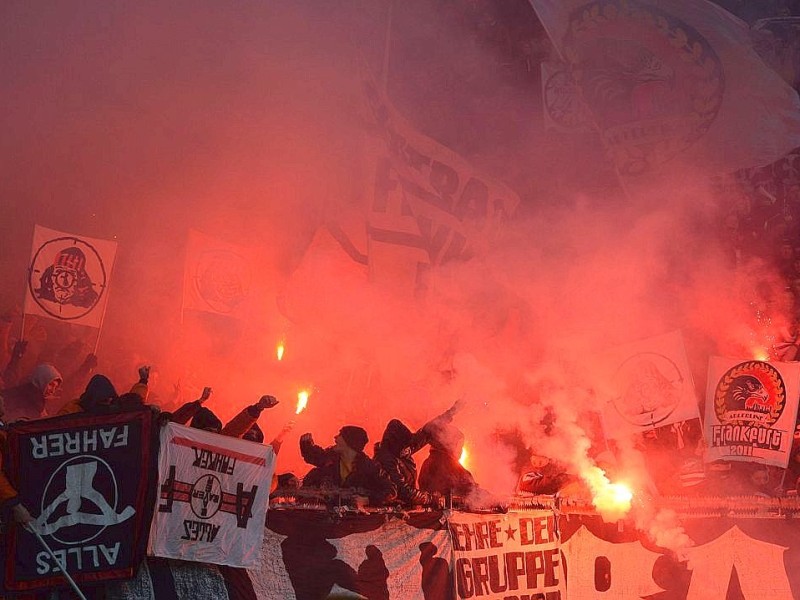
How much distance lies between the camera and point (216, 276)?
27.8 ft

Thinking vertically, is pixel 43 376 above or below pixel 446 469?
above

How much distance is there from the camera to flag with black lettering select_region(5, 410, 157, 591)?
3.82m

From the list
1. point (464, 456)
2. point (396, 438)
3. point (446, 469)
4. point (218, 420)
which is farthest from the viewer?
point (464, 456)

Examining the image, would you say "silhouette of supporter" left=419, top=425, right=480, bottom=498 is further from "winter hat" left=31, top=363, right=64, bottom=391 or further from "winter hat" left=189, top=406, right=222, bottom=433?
"winter hat" left=31, top=363, right=64, bottom=391

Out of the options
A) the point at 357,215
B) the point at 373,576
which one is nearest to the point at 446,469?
the point at 373,576

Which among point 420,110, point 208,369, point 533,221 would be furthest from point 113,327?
point 533,221

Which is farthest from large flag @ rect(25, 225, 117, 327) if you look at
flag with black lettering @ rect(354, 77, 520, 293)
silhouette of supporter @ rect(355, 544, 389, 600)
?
silhouette of supporter @ rect(355, 544, 389, 600)

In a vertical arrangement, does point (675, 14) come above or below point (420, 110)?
above

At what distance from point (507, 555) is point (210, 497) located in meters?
2.21

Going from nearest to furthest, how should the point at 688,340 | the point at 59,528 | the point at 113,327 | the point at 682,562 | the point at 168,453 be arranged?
the point at 59,528 < the point at 168,453 < the point at 682,562 < the point at 113,327 < the point at 688,340

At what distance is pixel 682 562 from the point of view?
6715mm

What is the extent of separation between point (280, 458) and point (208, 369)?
46.6 inches

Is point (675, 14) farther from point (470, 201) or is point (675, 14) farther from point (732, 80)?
point (470, 201)

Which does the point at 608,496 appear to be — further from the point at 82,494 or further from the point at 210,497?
the point at 82,494
